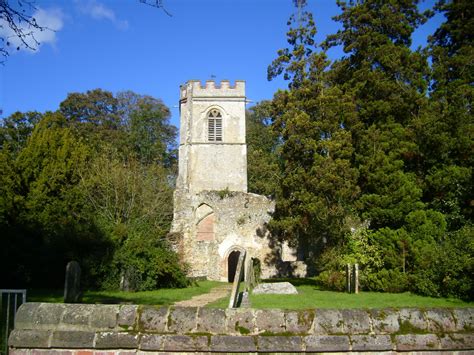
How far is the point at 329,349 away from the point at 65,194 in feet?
66.0

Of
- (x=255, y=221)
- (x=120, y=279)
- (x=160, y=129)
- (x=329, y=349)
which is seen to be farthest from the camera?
(x=160, y=129)

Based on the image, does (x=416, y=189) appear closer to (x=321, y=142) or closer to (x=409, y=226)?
(x=409, y=226)

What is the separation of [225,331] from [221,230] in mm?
24024

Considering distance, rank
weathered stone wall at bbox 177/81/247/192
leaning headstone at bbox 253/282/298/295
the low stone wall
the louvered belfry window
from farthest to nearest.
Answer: the louvered belfry window → weathered stone wall at bbox 177/81/247/192 → leaning headstone at bbox 253/282/298/295 → the low stone wall

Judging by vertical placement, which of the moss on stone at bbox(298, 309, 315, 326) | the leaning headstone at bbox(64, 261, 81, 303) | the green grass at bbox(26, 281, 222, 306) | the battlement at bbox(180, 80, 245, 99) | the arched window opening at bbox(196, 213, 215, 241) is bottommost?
the green grass at bbox(26, 281, 222, 306)

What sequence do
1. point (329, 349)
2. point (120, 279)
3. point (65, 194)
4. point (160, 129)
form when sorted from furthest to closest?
Result: 1. point (160, 129)
2. point (65, 194)
3. point (120, 279)
4. point (329, 349)

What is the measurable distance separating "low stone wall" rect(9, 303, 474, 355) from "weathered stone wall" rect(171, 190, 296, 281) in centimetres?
2345

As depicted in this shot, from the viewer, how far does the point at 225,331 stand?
129 inches

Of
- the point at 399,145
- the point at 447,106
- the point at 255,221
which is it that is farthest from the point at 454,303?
the point at 255,221

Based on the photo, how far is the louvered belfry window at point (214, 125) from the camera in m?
33.0

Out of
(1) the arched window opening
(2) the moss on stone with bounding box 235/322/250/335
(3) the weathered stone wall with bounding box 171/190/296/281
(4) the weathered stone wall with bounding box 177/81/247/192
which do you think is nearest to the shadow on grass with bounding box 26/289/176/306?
(2) the moss on stone with bounding box 235/322/250/335

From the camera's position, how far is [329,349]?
10.6 feet

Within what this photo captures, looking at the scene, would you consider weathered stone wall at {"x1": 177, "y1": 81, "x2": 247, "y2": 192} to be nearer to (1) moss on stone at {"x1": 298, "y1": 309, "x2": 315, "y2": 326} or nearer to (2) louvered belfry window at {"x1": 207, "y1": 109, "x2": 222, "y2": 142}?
(2) louvered belfry window at {"x1": 207, "y1": 109, "x2": 222, "y2": 142}

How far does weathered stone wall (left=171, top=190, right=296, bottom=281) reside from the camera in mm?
26703
